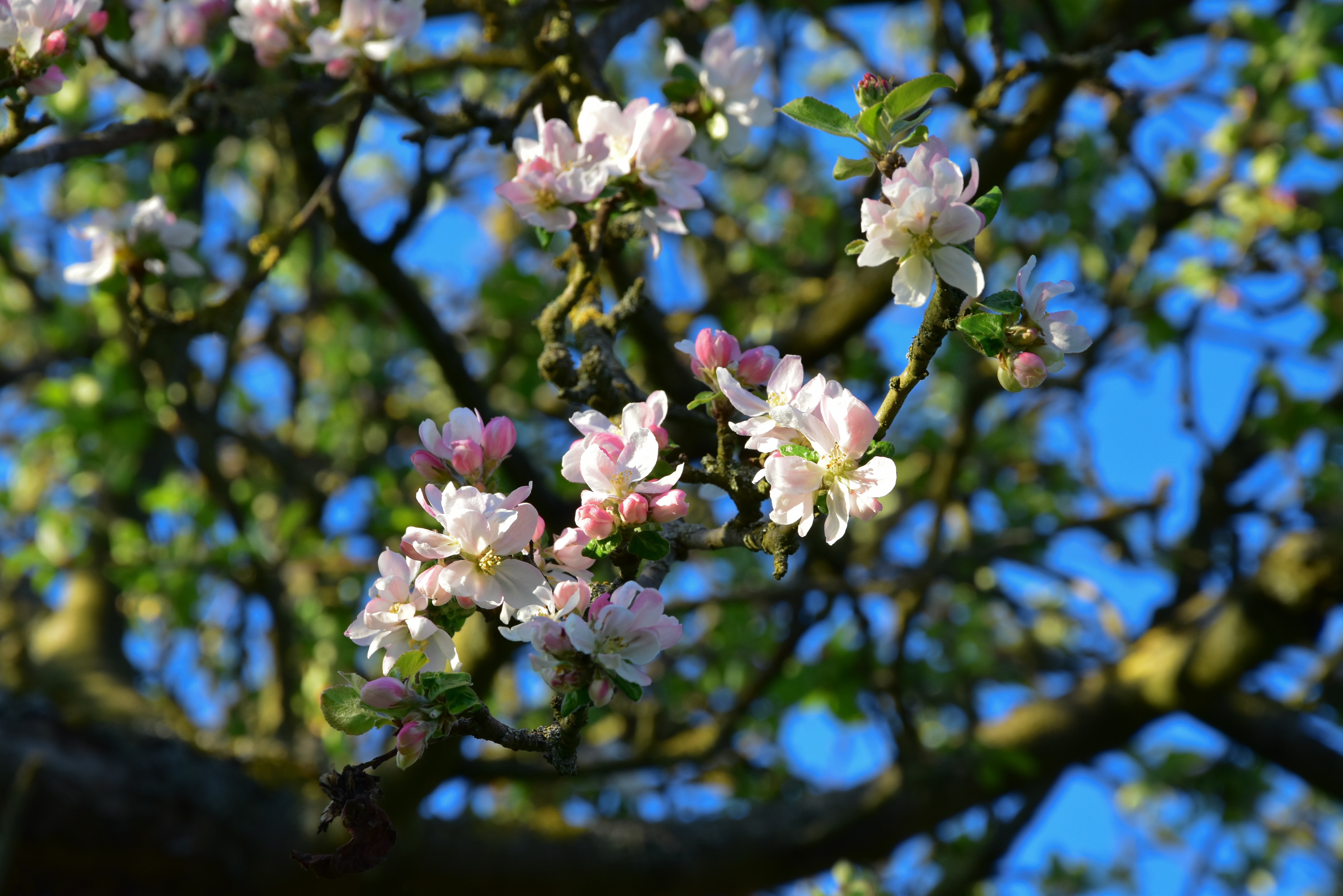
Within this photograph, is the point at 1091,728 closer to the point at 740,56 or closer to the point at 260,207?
the point at 740,56

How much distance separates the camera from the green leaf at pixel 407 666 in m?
1.12

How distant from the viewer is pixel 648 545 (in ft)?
3.77

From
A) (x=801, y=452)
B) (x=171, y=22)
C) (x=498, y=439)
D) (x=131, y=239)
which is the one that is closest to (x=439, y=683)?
(x=498, y=439)

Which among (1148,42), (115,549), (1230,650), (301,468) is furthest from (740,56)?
(115,549)

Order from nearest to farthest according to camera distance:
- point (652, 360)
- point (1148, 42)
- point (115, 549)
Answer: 1. point (1148, 42)
2. point (652, 360)
3. point (115, 549)

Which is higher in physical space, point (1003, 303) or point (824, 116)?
point (824, 116)

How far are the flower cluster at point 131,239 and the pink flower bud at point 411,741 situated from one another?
1.36m

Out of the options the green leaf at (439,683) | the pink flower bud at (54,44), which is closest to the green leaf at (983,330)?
the green leaf at (439,683)

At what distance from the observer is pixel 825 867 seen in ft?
11.2

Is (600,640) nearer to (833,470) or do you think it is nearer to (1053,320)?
(833,470)

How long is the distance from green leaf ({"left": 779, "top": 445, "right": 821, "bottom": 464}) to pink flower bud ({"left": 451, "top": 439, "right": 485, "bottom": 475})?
379mm

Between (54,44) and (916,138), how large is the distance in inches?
51.3

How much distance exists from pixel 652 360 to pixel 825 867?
185 cm

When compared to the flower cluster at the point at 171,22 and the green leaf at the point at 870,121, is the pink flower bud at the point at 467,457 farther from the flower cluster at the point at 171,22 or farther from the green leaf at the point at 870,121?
the flower cluster at the point at 171,22
